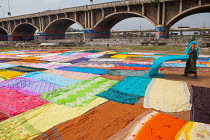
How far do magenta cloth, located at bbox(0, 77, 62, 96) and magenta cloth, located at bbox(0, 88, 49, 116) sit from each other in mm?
373

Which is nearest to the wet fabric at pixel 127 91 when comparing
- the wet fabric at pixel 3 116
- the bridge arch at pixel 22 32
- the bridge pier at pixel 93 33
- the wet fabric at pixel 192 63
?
the wet fabric at pixel 192 63

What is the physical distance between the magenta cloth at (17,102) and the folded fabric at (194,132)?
12.9 feet

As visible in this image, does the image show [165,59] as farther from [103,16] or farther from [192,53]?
[103,16]

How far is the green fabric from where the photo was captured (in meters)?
5.13

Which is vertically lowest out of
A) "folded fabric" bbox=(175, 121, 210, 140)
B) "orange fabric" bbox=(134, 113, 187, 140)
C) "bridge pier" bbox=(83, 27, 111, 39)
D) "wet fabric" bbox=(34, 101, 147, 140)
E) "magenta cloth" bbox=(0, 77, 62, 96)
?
"wet fabric" bbox=(34, 101, 147, 140)

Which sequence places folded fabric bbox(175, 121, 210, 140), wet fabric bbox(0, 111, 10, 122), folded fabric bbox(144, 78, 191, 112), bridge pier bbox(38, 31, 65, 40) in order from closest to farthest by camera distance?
folded fabric bbox(175, 121, 210, 140)
wet fabric bbox(0, 111, 10, 122)
folded fabric bbox(144, 78, 191, 112)
bridge pier bbox(38, 31, 65, 40)

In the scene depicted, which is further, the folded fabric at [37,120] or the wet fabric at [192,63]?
the wet fabric at [192,63]

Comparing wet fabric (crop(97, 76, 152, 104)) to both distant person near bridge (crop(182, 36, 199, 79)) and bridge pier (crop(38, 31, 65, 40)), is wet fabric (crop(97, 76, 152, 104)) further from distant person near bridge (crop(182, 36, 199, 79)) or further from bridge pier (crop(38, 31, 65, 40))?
bridge pier (crop(38, 31, 65, 40))

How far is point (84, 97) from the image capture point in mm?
5449

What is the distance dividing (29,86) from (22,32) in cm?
6328

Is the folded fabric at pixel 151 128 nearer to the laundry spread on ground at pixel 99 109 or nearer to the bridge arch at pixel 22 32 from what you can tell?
the laundry spread on ground at pixel 99 109

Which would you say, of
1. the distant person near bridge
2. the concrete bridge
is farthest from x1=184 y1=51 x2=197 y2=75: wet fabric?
the concrete bridge

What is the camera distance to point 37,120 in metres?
4.02

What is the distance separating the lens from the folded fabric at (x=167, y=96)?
4746 mm
